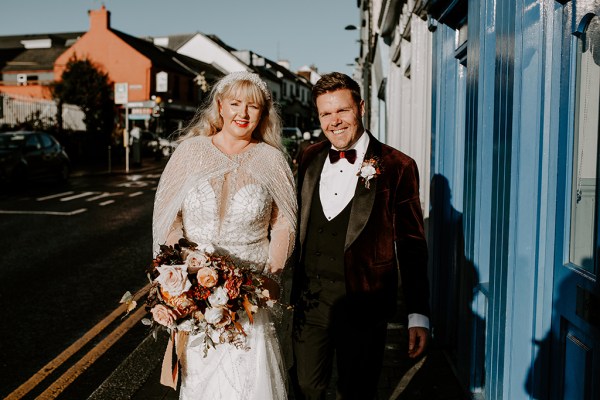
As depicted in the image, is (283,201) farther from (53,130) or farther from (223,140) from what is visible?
(53,130)

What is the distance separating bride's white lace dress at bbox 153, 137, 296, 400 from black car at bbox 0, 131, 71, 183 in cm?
1439

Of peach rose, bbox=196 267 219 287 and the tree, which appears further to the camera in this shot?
the tree

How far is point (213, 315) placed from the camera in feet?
8.36

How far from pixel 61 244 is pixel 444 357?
678cm

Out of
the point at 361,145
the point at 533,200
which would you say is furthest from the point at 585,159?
the point at 361,145

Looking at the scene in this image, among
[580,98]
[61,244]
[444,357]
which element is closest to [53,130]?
[61,244]

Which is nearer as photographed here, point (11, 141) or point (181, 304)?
point (181, 304)

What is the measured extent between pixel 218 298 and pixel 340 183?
842 mm

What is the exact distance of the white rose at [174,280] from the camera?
2.47 meters

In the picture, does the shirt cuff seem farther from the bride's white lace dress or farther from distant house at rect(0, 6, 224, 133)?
distant house at rect(0, 6, 224, 133)

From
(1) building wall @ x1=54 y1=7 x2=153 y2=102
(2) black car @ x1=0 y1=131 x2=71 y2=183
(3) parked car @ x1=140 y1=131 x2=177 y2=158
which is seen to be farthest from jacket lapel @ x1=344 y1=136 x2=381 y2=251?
(1) building wall @ x1=54 y1=7 x2=153 y2=102

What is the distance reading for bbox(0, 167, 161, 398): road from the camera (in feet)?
14.9

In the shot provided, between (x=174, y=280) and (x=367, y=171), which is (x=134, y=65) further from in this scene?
(x=174, y=280)

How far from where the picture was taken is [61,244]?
9.08 meters
